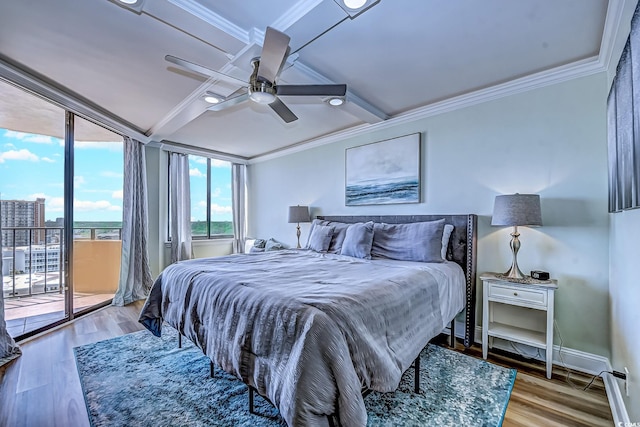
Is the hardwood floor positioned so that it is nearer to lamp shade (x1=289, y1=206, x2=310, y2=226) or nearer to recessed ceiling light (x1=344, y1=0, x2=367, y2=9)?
recessed ceiling light (x1=344, y1=0, x2=367, y2=9)

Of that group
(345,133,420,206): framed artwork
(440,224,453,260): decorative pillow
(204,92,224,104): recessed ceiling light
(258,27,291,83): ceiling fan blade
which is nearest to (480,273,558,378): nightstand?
(440,224,453,260): decorative pillow

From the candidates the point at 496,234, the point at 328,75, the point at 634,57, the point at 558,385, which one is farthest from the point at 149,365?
the point at 634,57

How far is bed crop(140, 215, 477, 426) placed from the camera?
1293 millimetres

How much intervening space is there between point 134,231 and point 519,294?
483 cm

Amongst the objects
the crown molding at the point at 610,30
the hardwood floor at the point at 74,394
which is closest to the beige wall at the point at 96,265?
the hardwood floor at the point at 74,394

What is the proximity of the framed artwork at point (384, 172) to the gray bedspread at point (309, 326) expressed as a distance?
1.46 metres

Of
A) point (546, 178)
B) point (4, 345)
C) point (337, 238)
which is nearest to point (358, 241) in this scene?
point (337, 238)

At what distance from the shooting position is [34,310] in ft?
11.2

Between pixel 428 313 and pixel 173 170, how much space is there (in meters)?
4.75

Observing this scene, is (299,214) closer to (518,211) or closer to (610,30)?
(518,211)

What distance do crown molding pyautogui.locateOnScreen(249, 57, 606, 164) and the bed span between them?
177cm

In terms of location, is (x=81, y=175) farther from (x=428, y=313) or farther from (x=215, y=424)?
(x=428, y=313)

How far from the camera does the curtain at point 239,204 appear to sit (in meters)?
6.07

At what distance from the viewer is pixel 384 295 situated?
1.76 m
